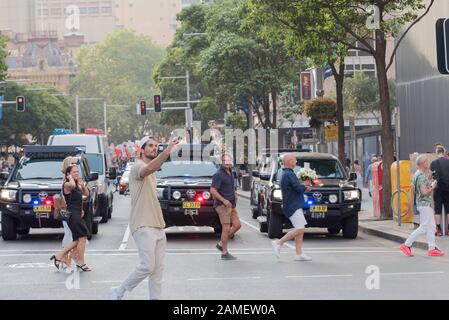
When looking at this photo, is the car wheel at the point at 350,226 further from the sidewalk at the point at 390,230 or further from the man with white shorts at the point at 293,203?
the man with white shorts at the point at 293,203

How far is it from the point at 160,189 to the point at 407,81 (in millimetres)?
19487

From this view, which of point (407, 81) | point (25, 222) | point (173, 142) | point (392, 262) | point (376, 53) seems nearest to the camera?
point (173, 142)

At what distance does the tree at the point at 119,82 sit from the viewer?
524 feet

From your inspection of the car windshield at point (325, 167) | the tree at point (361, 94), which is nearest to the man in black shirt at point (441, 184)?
the car windshield at point (325, 167)

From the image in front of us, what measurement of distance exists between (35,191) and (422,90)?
19.6 meters

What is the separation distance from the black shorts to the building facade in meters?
12.9

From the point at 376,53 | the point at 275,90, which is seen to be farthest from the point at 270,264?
the point at 275,90

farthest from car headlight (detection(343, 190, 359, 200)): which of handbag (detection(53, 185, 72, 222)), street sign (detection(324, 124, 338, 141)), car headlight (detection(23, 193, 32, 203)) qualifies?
street sign (detection(324, 124, 338, 141))

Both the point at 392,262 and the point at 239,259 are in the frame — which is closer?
the point at 392,262

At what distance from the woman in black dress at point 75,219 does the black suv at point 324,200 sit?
661 cm

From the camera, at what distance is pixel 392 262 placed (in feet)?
59.8

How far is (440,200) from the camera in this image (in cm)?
2339

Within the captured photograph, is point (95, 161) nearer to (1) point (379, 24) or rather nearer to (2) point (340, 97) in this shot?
(2) point (340, 97)

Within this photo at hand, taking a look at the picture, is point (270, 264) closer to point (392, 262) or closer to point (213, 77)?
point (392, 262)
